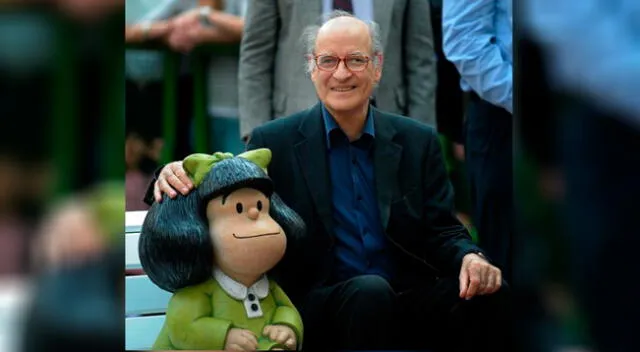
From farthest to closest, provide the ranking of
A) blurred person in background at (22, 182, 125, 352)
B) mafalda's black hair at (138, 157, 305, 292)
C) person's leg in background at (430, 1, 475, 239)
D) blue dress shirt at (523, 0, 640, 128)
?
person's leg in background at (430, 1, 475, 239)
blurred person in background at (22, 182, 125, 352)
mafalda's black hair at (138, 157, 305, 292)
blue dress shirt at (523, 0, 640, 128)

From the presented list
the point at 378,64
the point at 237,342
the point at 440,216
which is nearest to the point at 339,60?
the point at 378,64

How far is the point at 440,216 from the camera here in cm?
285

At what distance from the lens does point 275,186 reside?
2.79 metres

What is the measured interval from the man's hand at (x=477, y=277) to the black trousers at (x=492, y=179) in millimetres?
100

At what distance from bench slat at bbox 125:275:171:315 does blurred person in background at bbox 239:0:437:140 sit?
0.48m

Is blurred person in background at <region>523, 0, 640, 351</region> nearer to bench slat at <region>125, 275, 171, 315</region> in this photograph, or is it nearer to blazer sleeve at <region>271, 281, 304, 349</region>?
blazer sleeve at <region>271, 281, 304, 349</region>

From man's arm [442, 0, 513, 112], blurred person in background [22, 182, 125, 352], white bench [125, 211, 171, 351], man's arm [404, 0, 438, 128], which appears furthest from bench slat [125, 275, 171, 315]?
man's arm [442, 0, 513, 112]

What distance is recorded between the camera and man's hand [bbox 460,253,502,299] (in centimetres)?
276

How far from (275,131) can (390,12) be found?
1.45 ft

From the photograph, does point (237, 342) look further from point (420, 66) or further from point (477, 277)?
→ point (420, 66)

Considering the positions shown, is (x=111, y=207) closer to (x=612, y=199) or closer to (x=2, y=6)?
(x=2, y=6)

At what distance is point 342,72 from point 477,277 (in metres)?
0.63

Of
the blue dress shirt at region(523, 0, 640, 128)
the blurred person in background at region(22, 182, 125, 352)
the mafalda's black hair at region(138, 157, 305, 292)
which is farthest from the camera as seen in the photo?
the blurred person in background at region(22, 182, 125, 352)

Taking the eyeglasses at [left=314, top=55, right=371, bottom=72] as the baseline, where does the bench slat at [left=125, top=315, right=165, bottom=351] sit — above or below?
below
